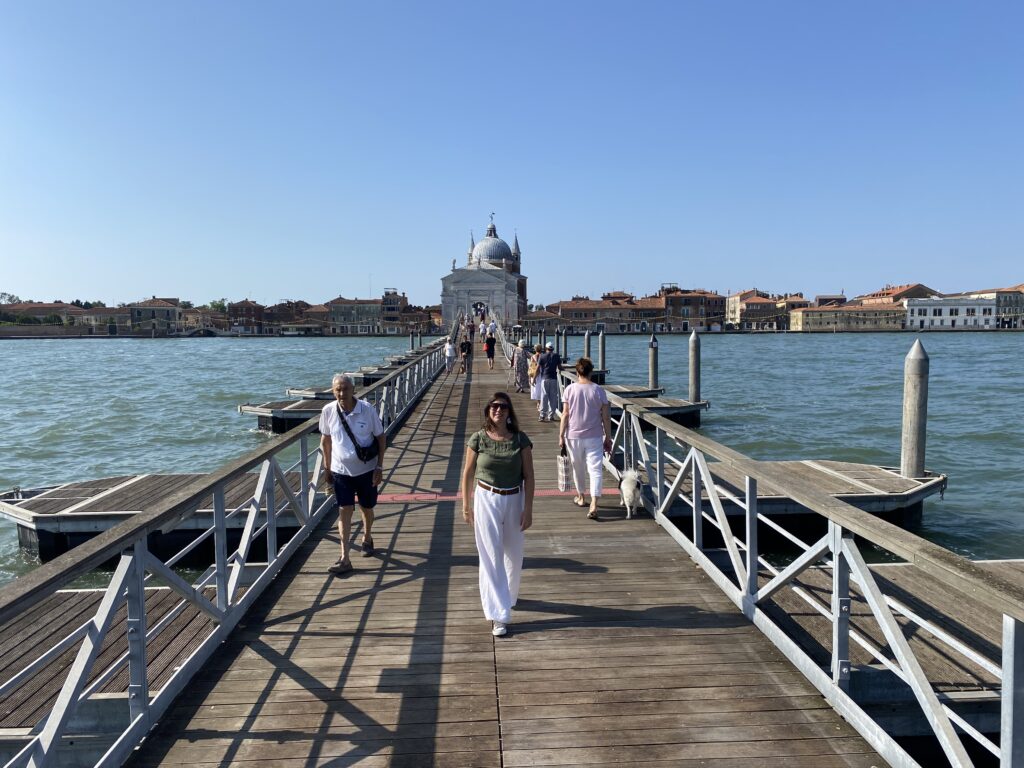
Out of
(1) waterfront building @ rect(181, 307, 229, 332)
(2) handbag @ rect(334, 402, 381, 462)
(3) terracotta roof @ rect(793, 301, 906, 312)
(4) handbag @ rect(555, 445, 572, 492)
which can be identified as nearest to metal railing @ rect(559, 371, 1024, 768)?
(4) handbag @ rect(555, 445, 572, 492)

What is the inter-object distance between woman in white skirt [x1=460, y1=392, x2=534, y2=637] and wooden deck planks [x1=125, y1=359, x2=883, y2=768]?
9.9 inches

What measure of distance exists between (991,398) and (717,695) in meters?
37.6

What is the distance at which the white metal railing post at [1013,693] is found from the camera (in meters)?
2.61

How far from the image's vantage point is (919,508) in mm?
12305

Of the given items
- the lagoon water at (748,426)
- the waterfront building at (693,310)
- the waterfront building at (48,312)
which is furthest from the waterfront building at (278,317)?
the lagoon water at (748,426)

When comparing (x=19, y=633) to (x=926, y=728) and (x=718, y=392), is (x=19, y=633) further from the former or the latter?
(x=718, y=392)

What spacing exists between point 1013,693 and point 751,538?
248 centimetres

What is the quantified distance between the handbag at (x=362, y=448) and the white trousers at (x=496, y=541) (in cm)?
151

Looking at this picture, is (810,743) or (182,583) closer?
(810,743)

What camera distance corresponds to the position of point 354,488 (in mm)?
6270

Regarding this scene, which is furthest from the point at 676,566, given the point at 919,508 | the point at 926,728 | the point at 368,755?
the point at 919,508

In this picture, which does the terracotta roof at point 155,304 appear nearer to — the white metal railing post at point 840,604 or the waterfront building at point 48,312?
the waterfront building at point 48,312

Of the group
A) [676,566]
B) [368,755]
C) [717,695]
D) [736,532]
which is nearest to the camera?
[368,755]

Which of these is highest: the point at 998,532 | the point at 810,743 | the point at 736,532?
the point at 810,743
